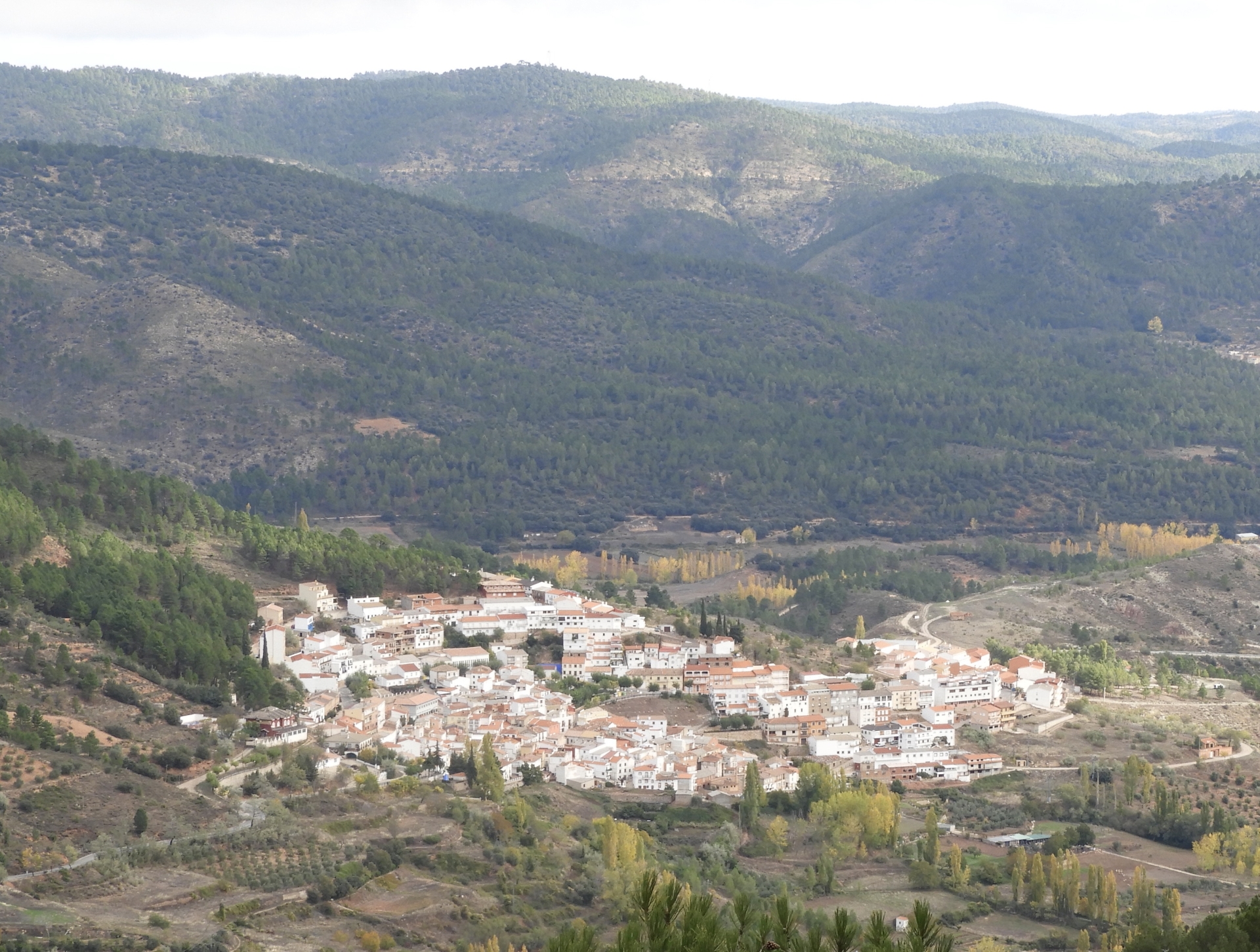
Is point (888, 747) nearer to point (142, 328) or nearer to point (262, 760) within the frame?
point (262, 760)

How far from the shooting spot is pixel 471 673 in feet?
214

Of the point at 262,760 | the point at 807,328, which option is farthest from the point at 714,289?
the point at 262,760

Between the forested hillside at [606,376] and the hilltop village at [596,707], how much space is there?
42857 millimetres

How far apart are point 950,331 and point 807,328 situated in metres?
14.4

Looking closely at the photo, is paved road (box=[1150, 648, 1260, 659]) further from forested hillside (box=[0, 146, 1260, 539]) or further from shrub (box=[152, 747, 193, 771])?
shrub (box=[152, 747, 193, 771])

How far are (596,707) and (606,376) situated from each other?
84254mm

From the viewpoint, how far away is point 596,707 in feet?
211

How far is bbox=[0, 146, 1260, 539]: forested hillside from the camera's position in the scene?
409 ft

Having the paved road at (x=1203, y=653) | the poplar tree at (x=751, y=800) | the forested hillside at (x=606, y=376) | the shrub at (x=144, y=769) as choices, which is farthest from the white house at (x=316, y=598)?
the forested hillside at (x=606, y=376)

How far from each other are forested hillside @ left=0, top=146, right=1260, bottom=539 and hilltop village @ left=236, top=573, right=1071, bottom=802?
42.9 metres

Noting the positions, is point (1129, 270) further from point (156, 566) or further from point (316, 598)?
point (156, 566)

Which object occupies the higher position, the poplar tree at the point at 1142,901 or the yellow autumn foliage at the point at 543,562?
the poplar tree at the point at 1142,901

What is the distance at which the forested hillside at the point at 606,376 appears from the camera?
124750mm

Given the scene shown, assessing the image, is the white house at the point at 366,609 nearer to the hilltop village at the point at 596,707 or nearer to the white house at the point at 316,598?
the hilltop village at the point at 596,707
